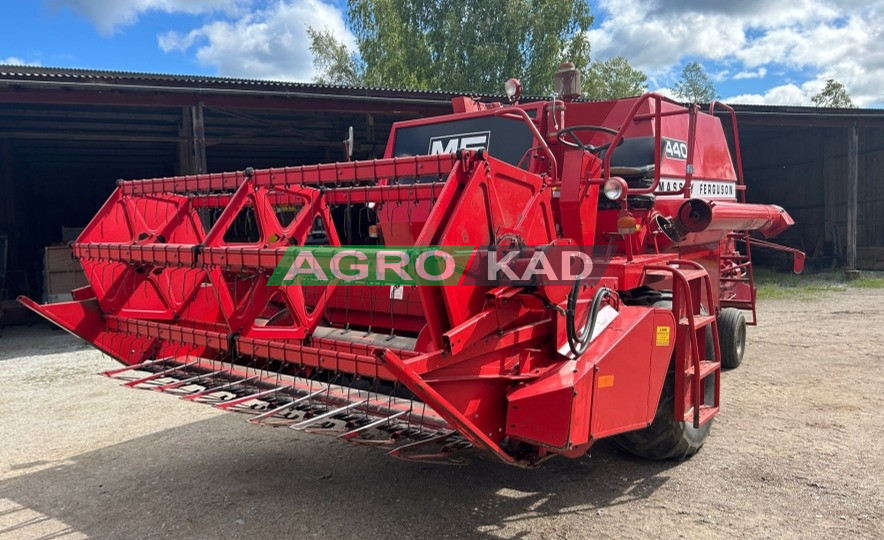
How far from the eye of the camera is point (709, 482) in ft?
11.5

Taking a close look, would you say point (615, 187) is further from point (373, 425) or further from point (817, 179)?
point (817, 179)

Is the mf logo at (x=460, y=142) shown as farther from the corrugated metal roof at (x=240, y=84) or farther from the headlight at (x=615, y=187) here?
the corrugated metal roof at (x=240, y=84)

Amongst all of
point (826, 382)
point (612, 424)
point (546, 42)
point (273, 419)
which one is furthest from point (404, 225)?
point (546, 42)

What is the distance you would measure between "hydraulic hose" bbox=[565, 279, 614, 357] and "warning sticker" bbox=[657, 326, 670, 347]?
15.3 inches

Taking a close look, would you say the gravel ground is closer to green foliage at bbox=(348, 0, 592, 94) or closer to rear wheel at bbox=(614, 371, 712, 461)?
rear wheel at bbox=(614, 371, 712, 461)

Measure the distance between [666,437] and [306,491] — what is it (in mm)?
1996

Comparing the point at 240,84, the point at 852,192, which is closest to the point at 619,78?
the point at 852,192

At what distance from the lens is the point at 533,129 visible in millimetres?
3934

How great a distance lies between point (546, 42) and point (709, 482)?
2155 centimetres

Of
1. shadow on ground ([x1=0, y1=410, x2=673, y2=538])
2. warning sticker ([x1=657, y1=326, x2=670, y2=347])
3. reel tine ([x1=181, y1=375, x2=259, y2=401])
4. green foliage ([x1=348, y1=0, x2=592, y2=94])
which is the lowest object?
shadow on ground ([x1=0, y1=410, x2=673, y2=538])

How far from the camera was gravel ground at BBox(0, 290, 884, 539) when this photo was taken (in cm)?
307

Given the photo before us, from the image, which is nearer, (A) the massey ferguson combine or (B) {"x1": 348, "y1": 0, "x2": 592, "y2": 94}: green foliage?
(A) the massey ferguson combine

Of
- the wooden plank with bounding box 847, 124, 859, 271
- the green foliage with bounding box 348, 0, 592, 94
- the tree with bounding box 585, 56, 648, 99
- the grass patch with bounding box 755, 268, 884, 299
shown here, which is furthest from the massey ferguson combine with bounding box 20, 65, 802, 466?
the tree with bounding box 585, 56, 648, 99

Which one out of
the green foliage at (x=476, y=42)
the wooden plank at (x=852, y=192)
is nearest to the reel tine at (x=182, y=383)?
the wooden plank at (x=852, y=192)
